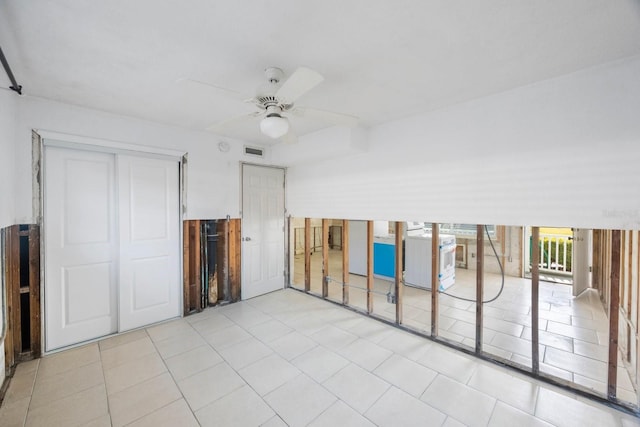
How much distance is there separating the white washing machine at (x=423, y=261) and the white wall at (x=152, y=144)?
303cm

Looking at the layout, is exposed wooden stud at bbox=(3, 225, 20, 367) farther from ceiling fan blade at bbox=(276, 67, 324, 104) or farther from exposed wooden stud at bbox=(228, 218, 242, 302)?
ceiling fan blade at bbox=(276, 67, 324, 104)

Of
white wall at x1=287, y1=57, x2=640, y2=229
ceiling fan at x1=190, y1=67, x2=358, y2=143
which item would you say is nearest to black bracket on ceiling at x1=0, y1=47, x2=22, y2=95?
ceiling fan at x1=190, y1=67, x2=358, y2=143

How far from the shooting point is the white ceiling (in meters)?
1.32

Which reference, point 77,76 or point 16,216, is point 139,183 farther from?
point 77,76

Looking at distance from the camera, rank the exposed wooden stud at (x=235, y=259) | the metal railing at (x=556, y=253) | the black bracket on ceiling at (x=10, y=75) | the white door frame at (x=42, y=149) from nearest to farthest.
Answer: the black bracket on ceiling at (x=10, y=75)
the white door frame at (x=42, y=149)
the exposed wooden stud at (x=235, y=259)
the metal railing at (x=556, y=253)

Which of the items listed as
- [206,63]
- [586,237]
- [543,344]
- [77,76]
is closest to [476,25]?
[206,63]

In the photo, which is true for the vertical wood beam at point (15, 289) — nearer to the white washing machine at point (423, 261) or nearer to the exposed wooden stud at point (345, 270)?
the exposed wooden stud at point (345, 270)

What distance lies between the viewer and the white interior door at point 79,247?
2.51m

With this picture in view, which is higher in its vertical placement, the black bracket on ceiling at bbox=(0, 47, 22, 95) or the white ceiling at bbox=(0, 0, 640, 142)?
the white ceiling at bbox=(0, 0, 640, 142)

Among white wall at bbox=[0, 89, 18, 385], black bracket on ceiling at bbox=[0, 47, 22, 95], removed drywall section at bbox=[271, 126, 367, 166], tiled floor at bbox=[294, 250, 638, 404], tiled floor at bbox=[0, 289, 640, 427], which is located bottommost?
tiled floor at bbox=[0, 289, 640, 427]

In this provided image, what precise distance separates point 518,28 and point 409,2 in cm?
70

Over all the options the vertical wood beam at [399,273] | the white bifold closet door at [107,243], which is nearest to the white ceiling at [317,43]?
the white bifold closet door at [107,243]

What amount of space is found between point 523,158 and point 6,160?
4.05 metres

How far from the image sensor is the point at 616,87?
177cm
